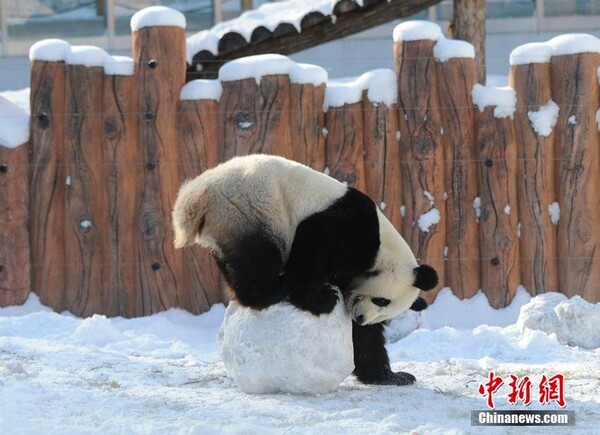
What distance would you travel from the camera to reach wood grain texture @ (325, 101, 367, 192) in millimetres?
8461

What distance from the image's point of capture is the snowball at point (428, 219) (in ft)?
27.6

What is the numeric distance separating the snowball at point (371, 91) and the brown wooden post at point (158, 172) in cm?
128

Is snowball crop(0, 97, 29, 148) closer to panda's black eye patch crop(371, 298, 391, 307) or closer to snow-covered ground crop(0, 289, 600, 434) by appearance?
snow-covered ground crop(0, 289, 600, 434)

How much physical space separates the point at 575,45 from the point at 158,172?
349cm

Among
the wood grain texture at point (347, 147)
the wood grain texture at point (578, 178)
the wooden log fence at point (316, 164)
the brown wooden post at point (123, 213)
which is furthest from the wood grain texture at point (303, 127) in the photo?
the wood grain texture at point (578, 178)

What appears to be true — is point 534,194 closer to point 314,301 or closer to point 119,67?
point 119,67

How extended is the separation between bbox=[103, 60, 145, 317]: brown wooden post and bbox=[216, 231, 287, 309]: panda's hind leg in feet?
10.6

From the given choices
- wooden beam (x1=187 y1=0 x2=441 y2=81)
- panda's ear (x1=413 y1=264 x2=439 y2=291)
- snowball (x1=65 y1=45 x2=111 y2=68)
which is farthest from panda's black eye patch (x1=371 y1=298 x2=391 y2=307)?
wooden beam (x1=187 y1=0 x2=441 y2=81)

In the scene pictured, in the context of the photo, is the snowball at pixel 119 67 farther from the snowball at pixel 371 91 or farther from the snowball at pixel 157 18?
the snowball at pixel 371 91

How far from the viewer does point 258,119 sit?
8.40m

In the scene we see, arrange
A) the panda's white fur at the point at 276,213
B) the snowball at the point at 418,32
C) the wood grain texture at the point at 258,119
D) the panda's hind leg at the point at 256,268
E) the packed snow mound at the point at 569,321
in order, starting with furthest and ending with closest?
the snowball at the point at 418,32 < the wood grain texture at the point at 258,119 < the packed snow mound at the point at 569,321 < the panda's white fur at the point at 276,213 < the panda's hind leg at the point at 256,268

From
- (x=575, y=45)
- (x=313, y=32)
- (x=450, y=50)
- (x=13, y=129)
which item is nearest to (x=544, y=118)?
(x=575, y=45)

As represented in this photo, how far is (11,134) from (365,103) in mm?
2853

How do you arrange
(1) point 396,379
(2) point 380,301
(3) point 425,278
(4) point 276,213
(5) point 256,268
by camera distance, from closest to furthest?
(5) point 256,268
(4) point 276,213
(3) point 425,278
(2) point 380,301
(1) point 396,379
